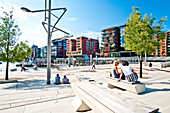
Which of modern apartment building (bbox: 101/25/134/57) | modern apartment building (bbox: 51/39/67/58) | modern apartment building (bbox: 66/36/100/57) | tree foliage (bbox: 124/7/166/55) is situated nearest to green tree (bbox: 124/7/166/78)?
tree foliage (bbox: 124/7/166/55)

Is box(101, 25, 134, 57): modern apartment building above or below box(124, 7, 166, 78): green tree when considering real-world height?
above

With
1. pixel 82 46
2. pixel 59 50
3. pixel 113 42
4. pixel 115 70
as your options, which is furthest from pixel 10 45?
pixel 59 50

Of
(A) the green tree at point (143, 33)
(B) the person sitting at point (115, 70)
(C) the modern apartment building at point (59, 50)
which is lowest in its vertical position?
(B) the person sitting at point (115, 70)

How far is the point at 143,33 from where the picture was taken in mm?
8578

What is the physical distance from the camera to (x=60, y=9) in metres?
8.05

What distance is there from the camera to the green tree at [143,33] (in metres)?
8.65

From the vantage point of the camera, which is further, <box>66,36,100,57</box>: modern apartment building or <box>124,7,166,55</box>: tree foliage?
<box>66,36,100,57</box>: modern apartment building

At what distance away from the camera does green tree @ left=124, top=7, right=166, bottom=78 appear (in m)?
8.65

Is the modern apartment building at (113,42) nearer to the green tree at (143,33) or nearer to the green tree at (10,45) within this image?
the green tree at (143,33)

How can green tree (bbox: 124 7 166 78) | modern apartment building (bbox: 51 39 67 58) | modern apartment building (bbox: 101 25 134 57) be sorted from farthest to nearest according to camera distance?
modern apartment building (bbox: 51 39 67 58) → modern apartment building (bbox: 101 25 134 57) → green tree (bbox: 124 7 166 78)

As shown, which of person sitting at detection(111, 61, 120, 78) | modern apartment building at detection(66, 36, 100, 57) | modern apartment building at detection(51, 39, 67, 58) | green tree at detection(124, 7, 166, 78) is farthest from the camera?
modern apartment building at detection(51, 39, 67, 58)

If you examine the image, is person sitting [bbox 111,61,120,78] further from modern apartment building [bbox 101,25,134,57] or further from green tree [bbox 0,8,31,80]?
modern apartment building [bbox 101,25,134,57]

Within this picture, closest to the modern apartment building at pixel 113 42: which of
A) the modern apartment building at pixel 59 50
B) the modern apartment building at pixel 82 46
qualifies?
the modern apartment building at pixel 82 46

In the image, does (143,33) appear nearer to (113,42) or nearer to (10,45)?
(10,45)
